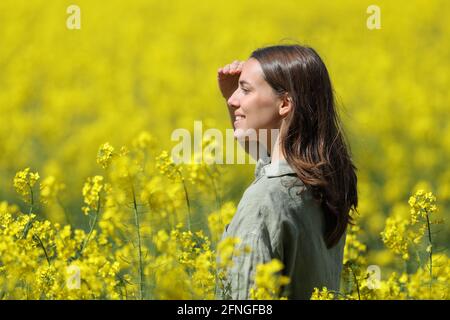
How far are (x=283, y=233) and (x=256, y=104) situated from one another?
16.5 inches

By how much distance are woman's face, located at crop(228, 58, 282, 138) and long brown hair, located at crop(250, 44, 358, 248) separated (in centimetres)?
2

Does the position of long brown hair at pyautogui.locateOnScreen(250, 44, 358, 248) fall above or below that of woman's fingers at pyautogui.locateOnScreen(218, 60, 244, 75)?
below

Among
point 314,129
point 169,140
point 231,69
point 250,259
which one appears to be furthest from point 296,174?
point 169,140

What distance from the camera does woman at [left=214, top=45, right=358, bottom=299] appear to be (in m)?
2.52

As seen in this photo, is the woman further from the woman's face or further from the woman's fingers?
the woman's fingers

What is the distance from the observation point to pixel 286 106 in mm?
2770

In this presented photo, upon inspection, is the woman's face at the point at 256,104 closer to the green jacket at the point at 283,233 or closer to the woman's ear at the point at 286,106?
the woman's ear at the point at 286,106

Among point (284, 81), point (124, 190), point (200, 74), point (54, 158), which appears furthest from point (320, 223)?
point (200, 74)

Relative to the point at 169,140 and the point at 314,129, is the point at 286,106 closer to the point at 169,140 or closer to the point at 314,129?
the point at 314,129

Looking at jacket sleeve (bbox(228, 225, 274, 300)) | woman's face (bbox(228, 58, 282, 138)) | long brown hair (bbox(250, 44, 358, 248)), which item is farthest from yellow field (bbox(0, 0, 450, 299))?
woman's face (bbox(228, 58, 282, 138))

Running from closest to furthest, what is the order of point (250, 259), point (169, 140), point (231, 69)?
point (250, 259) → point (231, 69) → point (169, 140)

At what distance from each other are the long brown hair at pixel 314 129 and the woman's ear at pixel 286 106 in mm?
11

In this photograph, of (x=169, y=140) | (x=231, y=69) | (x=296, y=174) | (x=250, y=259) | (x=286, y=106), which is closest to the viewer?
(x=250, y=259)

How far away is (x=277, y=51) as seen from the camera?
2.78m
